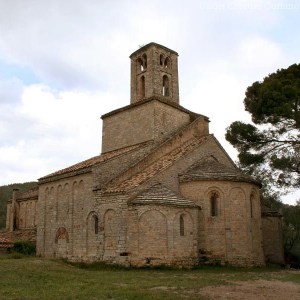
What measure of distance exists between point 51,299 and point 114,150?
16.0 metres

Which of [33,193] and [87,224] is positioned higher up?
[33,193]

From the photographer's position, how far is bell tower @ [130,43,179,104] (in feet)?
77.6

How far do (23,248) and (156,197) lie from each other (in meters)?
10.9

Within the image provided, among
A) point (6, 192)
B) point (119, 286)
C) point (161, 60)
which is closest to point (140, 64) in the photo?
point (161, 60)

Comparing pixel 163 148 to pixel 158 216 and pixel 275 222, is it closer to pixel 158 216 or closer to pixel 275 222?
pixel 158 216

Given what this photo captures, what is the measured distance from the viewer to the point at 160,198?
16969 mm

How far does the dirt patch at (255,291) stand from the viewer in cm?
973

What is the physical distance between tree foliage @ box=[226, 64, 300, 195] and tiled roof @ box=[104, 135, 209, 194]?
2439mm

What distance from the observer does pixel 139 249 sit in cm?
1627

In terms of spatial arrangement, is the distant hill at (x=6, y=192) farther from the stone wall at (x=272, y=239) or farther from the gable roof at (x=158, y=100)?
the stone wall at (x=272, y=239)

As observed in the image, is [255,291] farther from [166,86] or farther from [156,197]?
[166,86]

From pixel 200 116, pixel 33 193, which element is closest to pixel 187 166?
pixel 200 116

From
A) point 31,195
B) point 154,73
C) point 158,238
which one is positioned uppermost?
point 154,73

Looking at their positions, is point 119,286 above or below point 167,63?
below
